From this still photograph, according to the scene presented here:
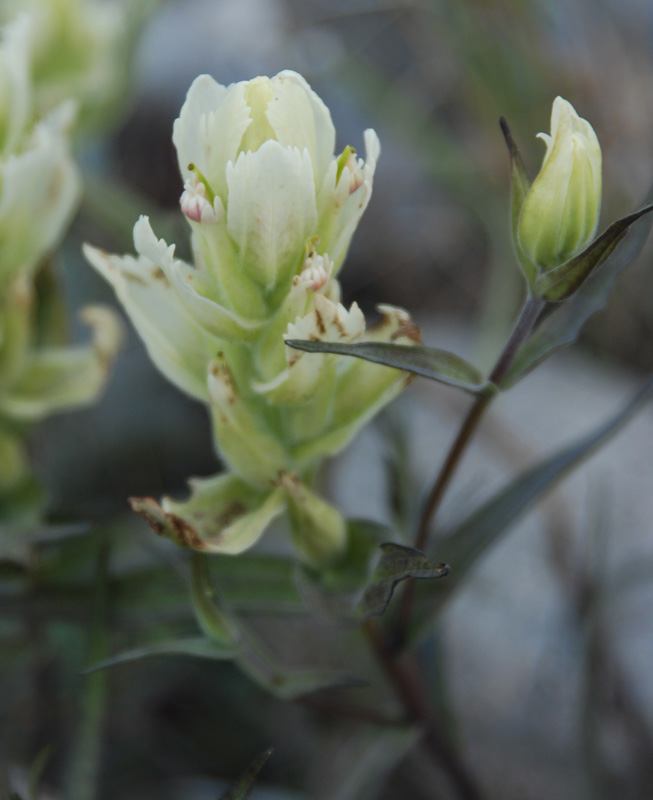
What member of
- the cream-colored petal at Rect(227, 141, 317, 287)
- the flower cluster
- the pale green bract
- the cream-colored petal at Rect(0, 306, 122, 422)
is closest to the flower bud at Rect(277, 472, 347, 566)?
the pale green bract

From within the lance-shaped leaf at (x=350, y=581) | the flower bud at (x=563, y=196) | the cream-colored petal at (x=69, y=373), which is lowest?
the lance-shaped leaf at (x=350, y=581)

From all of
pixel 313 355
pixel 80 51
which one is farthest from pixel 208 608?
pixel 80 51

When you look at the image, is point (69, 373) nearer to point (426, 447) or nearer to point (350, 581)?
point (350, 581)

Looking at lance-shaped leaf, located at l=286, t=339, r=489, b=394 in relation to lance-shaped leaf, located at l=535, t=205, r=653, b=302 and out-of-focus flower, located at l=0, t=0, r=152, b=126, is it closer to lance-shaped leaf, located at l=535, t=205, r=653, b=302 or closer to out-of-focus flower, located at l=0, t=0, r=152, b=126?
lance-shaped leaf, located at l=535, t=205, r=653, b=302

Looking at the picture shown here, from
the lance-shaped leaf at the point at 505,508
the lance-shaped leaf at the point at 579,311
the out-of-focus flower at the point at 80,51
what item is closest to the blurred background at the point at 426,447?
the out-of-focus flower at the point at 80,51

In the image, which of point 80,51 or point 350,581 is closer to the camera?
point 350,581

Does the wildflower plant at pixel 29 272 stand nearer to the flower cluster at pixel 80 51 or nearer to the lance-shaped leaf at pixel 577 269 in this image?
the flower cluster at pixel 80 51
